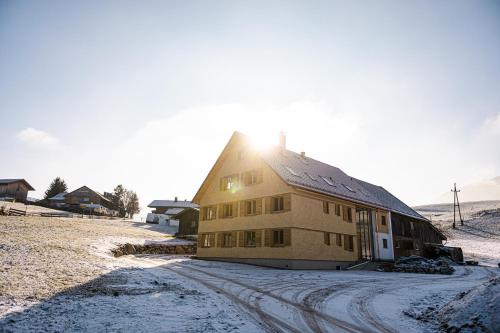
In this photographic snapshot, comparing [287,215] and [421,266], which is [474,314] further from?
[421,266]

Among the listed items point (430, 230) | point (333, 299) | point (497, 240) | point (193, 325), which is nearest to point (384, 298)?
point (333, 299)

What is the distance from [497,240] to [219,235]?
46.9 meters

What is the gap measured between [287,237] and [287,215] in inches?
61.3

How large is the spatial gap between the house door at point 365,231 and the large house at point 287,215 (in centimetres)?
9

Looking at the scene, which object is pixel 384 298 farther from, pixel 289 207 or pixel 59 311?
pixel 289 207

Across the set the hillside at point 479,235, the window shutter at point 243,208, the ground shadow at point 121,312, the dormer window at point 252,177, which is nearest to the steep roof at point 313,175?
the dormer window at point 252,177

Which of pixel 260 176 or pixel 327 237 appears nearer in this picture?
pixel 327 237

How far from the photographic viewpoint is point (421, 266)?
25125 millimetres

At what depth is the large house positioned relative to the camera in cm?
2300

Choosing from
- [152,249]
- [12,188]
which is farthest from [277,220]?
[12,188]

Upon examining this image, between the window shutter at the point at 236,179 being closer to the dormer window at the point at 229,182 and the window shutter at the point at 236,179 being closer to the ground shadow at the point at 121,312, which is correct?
the dormer window at the point at 229,182

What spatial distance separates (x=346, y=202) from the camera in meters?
28.0

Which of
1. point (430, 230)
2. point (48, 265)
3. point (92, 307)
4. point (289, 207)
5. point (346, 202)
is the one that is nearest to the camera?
point (92, 307)

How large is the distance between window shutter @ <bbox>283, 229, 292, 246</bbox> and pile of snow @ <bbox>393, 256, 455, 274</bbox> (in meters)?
11.1
